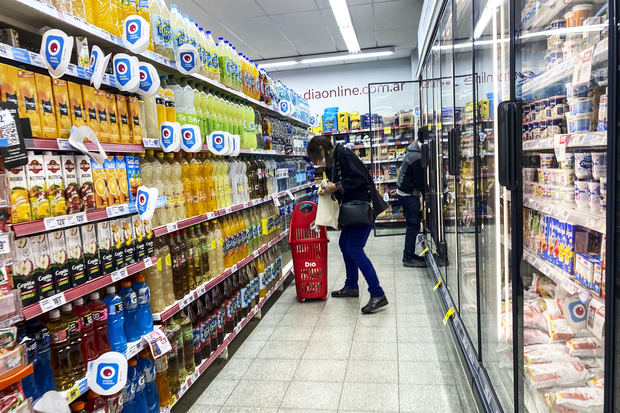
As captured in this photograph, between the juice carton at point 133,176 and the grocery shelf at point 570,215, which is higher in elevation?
the juice carton at point 133,176

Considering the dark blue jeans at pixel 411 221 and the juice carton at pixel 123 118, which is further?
the dark blue jeans at pixel 411 221

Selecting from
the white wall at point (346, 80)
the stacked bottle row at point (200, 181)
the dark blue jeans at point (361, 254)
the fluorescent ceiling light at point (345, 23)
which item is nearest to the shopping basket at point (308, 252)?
the dark blue jeans at point (361, 254)

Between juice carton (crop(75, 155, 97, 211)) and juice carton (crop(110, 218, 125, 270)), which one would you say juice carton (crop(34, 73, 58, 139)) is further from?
juice carton (crop(110, 218, 125, 270))

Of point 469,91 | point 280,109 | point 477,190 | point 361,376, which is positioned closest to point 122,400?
point 361,376

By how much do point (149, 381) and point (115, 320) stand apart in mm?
456

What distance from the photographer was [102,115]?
2.03 metres

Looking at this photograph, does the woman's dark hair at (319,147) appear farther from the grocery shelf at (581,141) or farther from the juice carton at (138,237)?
the grocery shelf at (581,141)

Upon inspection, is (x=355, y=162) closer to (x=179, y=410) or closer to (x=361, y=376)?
(x=361, y=376)

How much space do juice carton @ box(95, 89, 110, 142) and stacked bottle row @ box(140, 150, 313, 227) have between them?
0.49 metres

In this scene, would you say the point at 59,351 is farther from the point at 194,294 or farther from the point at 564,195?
the point at 564,195

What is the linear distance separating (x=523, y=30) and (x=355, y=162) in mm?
2476

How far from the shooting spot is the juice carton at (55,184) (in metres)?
1.72

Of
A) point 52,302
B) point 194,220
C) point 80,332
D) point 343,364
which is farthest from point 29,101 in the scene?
point 343,364

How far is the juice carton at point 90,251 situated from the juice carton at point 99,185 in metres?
0.11
